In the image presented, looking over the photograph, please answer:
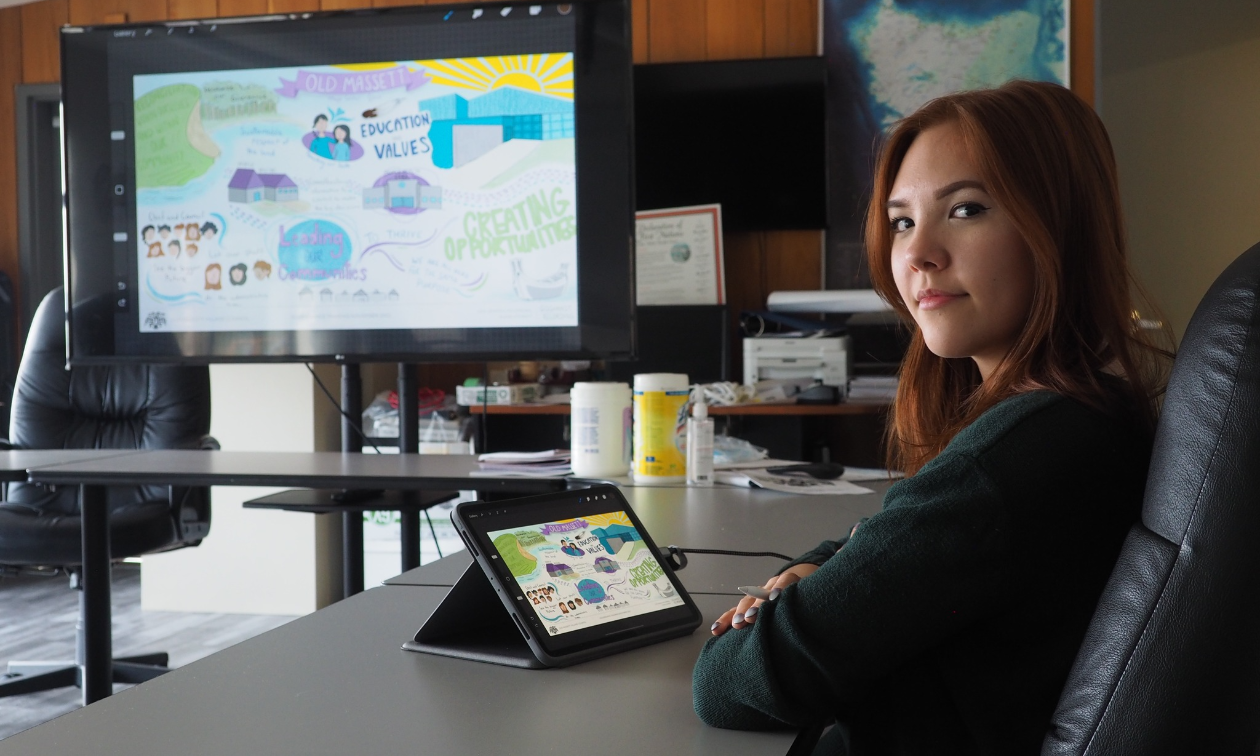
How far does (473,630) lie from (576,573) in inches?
4.2

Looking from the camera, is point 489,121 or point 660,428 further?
point 489,121

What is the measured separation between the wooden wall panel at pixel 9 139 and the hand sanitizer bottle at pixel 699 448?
3917 millimetres

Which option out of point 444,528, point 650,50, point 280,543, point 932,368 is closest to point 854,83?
point 650,50

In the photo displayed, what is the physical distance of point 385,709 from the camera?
0.82 metres

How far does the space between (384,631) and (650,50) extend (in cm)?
355

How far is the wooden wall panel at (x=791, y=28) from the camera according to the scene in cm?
414

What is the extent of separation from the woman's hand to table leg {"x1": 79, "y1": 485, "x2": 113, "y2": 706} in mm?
1751

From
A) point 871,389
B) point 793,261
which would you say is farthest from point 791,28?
point 871,389

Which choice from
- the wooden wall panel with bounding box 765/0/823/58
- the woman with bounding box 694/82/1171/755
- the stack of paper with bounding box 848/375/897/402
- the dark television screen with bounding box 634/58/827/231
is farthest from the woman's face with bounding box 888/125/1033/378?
the wooden wall panel with bounding box 765/0/823/58

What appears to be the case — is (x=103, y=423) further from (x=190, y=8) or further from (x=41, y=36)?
(x=41, y=36)

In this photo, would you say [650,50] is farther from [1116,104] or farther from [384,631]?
[384,631]

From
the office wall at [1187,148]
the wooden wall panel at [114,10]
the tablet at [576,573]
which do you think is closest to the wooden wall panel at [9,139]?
the wooden wall panel at [114,10]

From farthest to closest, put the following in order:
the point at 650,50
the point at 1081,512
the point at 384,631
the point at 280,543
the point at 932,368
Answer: the point at 650,50
the point at 280,543
the point at 932,368
the point at 384,631
the point at 1081,512

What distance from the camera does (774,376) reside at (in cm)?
359
